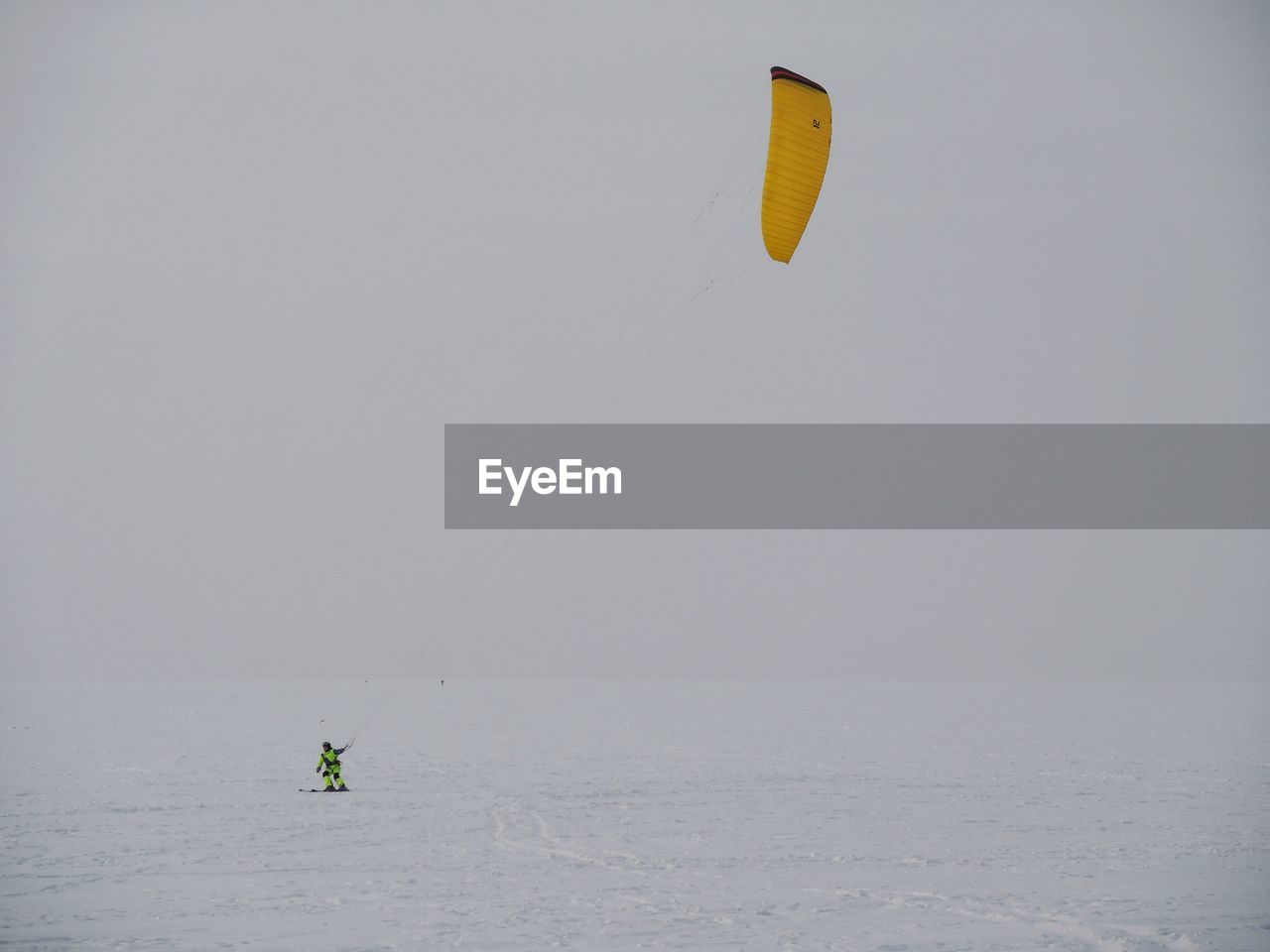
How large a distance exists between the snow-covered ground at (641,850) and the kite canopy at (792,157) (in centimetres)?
964

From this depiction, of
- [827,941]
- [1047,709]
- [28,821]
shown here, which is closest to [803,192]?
[827,941]

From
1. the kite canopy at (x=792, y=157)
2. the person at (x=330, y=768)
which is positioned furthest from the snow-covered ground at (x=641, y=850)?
the kite canopy at (x=792, y=157)

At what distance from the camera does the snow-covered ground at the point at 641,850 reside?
1505 cm

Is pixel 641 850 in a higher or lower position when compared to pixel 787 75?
lower

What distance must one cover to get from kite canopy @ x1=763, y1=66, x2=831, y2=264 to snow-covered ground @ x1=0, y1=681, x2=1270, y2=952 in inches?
380

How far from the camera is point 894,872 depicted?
17922mm

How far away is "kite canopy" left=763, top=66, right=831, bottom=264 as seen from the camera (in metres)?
21.2

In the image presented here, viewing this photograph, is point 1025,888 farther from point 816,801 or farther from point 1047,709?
point 1047,709

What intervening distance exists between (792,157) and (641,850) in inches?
429

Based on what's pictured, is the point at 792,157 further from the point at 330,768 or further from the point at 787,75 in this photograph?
the point at 330,768

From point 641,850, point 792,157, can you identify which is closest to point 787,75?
point 792,157

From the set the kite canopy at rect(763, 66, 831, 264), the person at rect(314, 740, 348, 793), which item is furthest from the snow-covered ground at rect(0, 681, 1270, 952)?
the kite canopy at rect(763, 66, 831, 264)

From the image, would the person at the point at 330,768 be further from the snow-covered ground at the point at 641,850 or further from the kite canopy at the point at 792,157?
the kite canopy at the point at 792,157

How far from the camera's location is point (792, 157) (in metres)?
21.4
